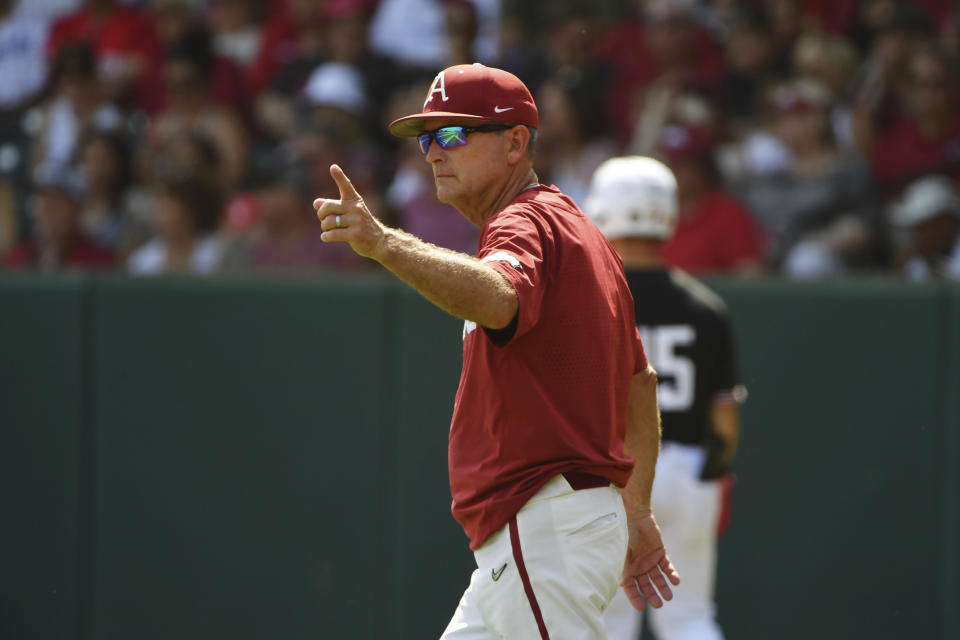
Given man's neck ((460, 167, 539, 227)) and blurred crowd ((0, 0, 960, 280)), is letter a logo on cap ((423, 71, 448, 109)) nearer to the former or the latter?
man's neck ((460, 167, 539, 227))

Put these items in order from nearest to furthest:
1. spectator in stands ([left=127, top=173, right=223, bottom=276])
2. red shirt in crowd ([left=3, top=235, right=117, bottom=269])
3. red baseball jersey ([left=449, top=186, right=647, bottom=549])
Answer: red baseball jersey ([left=449, top=186, right=647, bottom=549]), spectator in stands ([left=127, top=173, right=223, bottom=276]), red shirt in crowd ([left=3, top=235, right=117, bottom=269])

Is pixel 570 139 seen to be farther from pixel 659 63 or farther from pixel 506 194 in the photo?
pixel 506 194

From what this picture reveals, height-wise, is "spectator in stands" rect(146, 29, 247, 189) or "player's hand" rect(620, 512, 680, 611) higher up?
"spectator in stands" rect(146, 29, 247, 189)

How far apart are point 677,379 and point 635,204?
0.75 m

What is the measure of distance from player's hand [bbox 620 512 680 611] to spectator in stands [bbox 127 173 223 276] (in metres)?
4.10

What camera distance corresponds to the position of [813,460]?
5.68 meters

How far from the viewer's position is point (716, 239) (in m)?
6.66

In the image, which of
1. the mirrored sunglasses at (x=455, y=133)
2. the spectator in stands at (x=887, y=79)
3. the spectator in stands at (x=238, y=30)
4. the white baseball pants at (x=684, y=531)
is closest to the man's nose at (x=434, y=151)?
the mirrored sunglasses at (x=455, y=133)

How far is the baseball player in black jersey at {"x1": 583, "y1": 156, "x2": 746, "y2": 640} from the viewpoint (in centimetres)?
496

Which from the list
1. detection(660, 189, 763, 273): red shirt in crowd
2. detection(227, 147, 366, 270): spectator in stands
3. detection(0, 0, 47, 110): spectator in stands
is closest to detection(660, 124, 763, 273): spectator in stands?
detection(660, 189, 763, 273): red shirt in crowd

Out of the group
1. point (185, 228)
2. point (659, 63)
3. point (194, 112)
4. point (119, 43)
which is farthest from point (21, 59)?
point (659, 63)

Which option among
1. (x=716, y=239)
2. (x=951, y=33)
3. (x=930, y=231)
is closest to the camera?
(x=930, y=231)

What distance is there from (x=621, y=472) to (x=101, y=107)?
6747 millimetres

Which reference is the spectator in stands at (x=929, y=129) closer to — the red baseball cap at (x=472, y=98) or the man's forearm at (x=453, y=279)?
the red baseball cap at (x=472, y=98)
